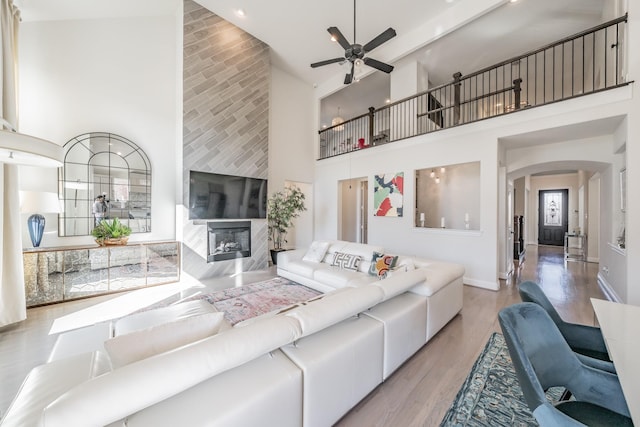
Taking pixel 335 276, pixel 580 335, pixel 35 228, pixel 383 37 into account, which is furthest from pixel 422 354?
pixel 35 228

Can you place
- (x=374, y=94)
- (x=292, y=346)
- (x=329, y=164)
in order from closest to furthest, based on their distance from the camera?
(x=292, y=346), (x=329, y=164), (x=374, y=94)

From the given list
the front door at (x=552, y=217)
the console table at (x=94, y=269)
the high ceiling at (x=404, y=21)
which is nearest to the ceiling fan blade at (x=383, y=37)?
the high ceiling at (x=404, y=21)

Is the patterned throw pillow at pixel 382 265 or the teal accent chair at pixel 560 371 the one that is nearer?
the teal accent chair at pixel 560 371

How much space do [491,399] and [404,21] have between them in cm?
616

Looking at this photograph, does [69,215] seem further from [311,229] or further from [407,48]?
[407,48]

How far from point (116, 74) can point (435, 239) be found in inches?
261

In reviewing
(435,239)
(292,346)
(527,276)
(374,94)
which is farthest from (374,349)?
(374,94)

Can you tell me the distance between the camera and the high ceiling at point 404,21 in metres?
4.26

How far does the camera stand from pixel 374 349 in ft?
5.71

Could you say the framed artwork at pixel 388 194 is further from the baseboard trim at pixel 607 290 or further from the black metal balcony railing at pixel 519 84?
the baseboard trim at pixel 607 290

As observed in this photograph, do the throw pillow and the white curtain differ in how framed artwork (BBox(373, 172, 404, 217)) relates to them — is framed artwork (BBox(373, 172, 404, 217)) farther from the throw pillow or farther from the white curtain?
the white curtain

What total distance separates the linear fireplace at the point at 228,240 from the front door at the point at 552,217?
11871 millimetres

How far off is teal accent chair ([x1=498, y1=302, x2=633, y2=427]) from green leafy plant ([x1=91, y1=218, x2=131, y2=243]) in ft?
16.4

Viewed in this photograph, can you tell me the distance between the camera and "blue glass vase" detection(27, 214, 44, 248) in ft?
11.3
